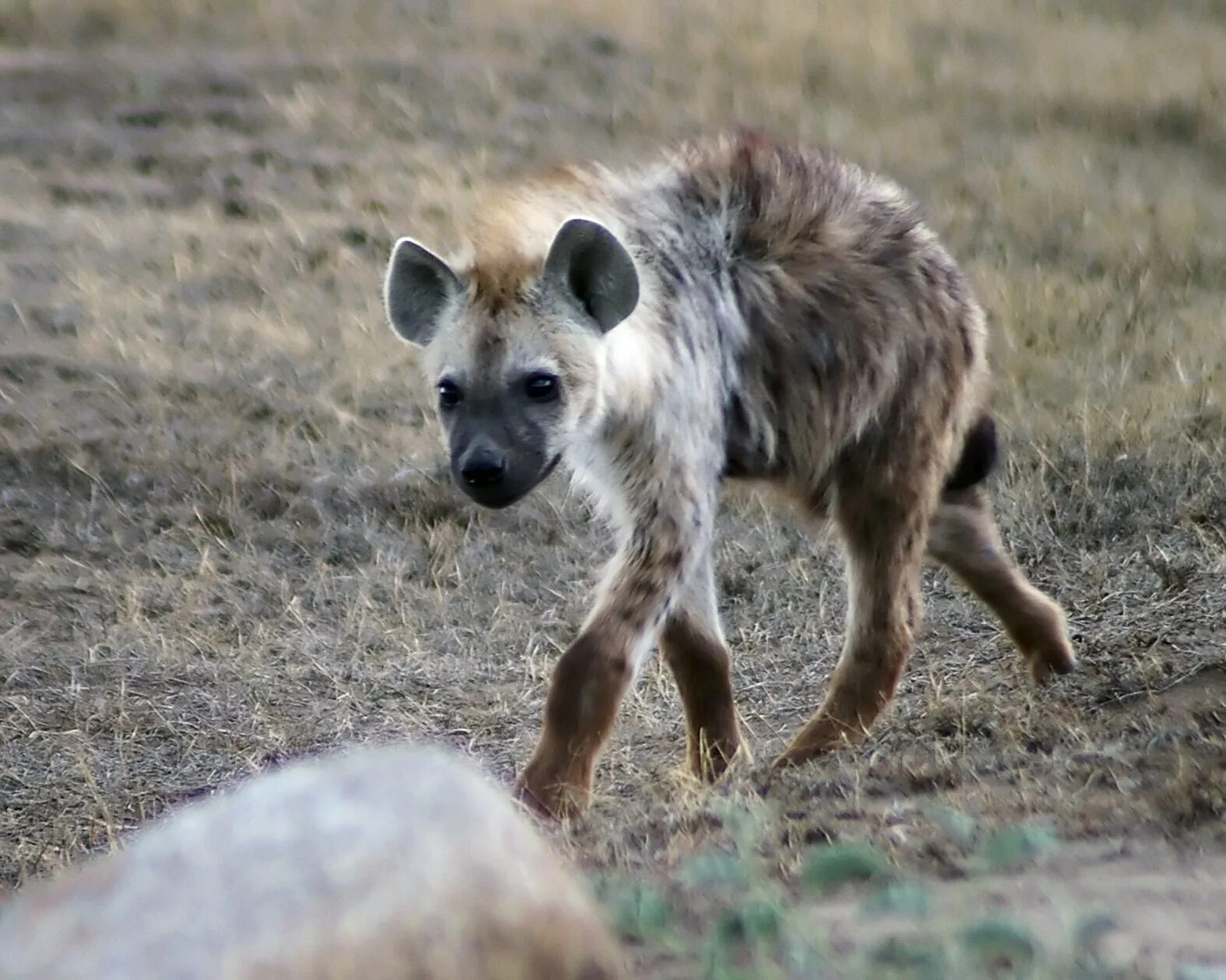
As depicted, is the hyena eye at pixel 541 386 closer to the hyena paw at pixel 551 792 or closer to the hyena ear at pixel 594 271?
the hyena ear at pixel 594 271

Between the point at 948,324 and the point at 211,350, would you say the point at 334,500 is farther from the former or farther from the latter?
the point at 948,324

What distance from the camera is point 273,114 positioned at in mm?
8234

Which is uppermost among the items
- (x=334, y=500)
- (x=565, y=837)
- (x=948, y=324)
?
(x=948, y=324)

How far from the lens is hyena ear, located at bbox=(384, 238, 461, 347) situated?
3533 mm

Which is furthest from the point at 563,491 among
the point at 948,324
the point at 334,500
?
the point at 948,324

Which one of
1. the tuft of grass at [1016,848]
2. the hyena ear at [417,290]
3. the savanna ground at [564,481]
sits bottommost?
the savanna ground at [564,481]

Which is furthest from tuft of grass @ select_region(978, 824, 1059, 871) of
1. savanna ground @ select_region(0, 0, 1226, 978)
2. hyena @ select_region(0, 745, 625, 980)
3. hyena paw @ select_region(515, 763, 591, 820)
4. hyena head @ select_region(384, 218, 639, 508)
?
hyena head @ select_region(384, 218, 639, 508)

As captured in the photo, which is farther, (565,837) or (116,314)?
(116,314)

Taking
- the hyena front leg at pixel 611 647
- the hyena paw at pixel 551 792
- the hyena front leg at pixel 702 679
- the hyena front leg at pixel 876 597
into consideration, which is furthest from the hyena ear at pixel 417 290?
the hyena front leg at pixel 876 597

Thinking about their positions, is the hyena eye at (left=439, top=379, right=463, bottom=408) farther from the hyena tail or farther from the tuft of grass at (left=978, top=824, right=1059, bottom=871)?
the tuft of grass at (left=978, top=824, right=1059, bottom=871)

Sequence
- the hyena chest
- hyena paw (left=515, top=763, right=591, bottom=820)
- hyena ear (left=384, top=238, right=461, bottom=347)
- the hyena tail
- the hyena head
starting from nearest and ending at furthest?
hyena paw (left=515, top=763, right=591, bottom=820) < the hyena head < hyena ear (left=384, top=238, right=461, bottom=347) < the hyena chest < the hyena tail

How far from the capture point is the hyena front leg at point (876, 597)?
152 inches

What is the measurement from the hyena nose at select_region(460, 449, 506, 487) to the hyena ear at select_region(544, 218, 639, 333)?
0.36 m

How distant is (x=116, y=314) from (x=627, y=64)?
3.62 meters
